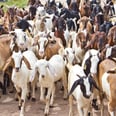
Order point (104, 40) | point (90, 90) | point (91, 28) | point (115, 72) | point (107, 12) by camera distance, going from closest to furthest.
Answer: point (90, 90) < point (115, 72) < point (104, 40) < point (91, 28) < point (107, 12)

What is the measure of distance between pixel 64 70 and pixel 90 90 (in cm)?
223

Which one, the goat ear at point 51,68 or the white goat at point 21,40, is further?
the white goat at point 21,40

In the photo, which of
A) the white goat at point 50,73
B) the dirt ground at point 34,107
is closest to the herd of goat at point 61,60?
the white goat at point 50,73

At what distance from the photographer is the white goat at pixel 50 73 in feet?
29.4

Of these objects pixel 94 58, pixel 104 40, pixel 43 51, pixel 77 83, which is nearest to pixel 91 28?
pixel 104 40

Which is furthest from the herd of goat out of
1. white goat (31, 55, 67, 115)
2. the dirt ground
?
the dirt ground

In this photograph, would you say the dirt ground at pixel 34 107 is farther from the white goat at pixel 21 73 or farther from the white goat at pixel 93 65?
the white goat at pixel 93 65

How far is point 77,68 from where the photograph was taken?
9000 millimetres

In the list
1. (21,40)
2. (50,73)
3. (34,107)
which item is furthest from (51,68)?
(21,40)

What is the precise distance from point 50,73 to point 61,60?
0.84m

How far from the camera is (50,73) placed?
9.27m

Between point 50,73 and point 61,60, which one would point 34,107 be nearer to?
point 50,73

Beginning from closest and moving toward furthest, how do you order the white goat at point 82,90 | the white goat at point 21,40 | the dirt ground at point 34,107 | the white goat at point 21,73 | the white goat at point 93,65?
the white goat at point 82,90
the white goat at point 93,65
the white goat at point 21,73
the dirt ground at point 34,107
the white goat at point 21,40

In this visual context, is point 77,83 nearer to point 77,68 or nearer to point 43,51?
point 77,68
